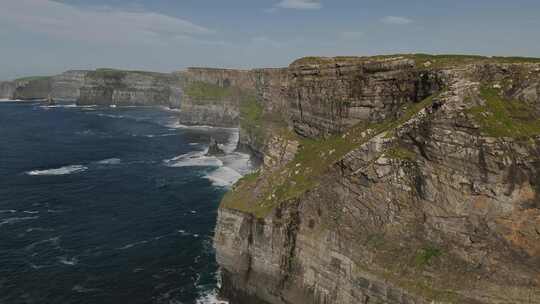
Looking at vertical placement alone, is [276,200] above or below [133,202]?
above

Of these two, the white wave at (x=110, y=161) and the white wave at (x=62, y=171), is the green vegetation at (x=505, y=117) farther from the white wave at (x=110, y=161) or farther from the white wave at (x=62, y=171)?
the white wave at (x=110, y=161)

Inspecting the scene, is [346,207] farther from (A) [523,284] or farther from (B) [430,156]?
(A) [523,284]

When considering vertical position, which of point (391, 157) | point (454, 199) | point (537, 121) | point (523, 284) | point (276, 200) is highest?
point (537, 121)

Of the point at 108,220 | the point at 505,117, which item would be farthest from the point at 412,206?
the point at 108,220

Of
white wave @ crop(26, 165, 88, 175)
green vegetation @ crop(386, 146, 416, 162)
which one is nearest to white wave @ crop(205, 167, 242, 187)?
white wave @ crop(26, 165, 88, 175)

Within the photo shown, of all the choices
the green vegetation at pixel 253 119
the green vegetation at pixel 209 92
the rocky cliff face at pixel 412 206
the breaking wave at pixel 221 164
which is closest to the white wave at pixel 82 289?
the rocky cliff face at pixel 412 206

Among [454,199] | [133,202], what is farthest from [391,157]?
[133,202]

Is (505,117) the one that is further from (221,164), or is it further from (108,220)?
(221,164)
